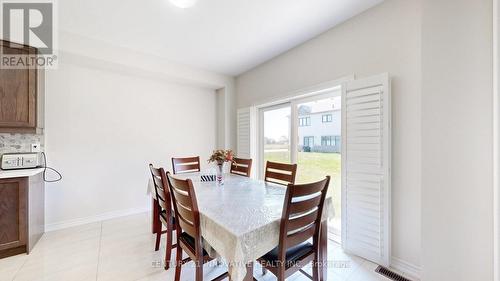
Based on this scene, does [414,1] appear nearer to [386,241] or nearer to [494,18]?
[494,18]

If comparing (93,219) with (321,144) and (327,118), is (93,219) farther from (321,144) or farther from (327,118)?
(327,118)

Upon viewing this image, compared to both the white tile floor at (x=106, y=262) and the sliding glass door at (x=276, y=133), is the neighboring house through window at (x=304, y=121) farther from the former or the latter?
the white tile floor at (x=106, y=262)

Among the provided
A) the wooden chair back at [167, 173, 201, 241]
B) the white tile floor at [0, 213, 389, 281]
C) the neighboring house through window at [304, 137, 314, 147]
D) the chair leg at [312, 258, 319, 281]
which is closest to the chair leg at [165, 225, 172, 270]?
the white tile floor at [0, 213, 389, 281]

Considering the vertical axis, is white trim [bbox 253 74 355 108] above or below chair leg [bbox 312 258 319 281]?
above

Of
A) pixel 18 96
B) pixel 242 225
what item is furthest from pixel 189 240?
pixel 18 96

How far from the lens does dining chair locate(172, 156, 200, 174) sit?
2.82 meters

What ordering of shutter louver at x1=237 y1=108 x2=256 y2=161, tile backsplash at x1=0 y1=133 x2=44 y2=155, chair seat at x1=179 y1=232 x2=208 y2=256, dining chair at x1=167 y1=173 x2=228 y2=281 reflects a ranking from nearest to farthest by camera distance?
dining chair at x1=167 y1=173 x2=228 y2=281, chair seat at x1=179 y1=232 x2=208 y2=256, tile backsplash at x1=0 y1=133 x2=44 y2=155, shutter louver at x1=237 y1=108 x2=256 y2=161

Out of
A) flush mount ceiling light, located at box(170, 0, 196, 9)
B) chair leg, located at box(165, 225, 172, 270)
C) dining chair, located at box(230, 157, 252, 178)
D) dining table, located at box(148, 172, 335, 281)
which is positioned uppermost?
flush mount ceiling light, located at box(170, 0, 196, 9)

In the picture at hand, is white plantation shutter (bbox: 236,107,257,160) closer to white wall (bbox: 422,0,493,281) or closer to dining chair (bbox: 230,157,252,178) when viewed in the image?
dining chair (bbox: 230,157,252,178)

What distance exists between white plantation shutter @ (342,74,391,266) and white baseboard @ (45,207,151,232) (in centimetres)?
310

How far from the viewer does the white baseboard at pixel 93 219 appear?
105 inches

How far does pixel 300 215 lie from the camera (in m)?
A: 1.30

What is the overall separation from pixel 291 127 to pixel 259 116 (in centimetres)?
84

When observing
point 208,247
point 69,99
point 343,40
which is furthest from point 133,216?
point 343,40
